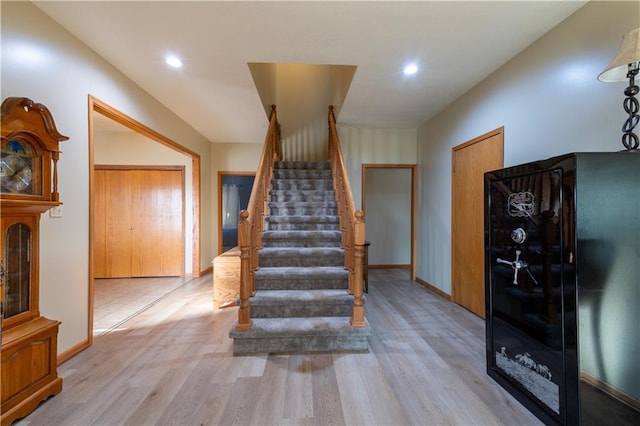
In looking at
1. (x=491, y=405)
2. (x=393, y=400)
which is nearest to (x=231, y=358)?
(x=393, y=400)

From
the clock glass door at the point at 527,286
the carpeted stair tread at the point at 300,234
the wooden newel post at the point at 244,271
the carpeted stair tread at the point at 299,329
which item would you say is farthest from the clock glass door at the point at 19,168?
the clock glass door at the point at 527,286

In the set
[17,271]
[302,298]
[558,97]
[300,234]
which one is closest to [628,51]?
[558,97]

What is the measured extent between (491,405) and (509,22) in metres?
2.72

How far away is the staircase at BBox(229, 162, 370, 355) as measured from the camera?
2305mm

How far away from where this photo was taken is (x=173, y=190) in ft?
15.9

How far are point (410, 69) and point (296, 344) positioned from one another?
285cm

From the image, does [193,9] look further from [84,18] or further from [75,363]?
[75,363]

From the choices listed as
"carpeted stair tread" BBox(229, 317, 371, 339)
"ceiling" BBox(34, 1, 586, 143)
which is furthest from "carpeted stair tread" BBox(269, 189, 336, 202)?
"carpeted stair tread" BBox(229, 317, 371, 339)

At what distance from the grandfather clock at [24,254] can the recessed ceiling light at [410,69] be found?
2.93 metres

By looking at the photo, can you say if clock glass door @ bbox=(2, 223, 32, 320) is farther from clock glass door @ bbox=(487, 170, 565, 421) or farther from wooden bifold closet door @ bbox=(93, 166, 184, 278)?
wooden bifold closet door @ bbox=(93, 166, 184, 278)

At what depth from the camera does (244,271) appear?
7.66 feet

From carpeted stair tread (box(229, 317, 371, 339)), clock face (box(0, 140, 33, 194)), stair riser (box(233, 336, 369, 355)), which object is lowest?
stair riser (box(233, 336, 369, 355))

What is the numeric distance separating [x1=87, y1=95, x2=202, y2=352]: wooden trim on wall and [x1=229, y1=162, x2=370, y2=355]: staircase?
1.42m

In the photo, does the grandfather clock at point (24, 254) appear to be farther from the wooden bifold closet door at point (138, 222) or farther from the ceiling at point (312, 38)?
the wooden bifold closet door at point (138, 222)
